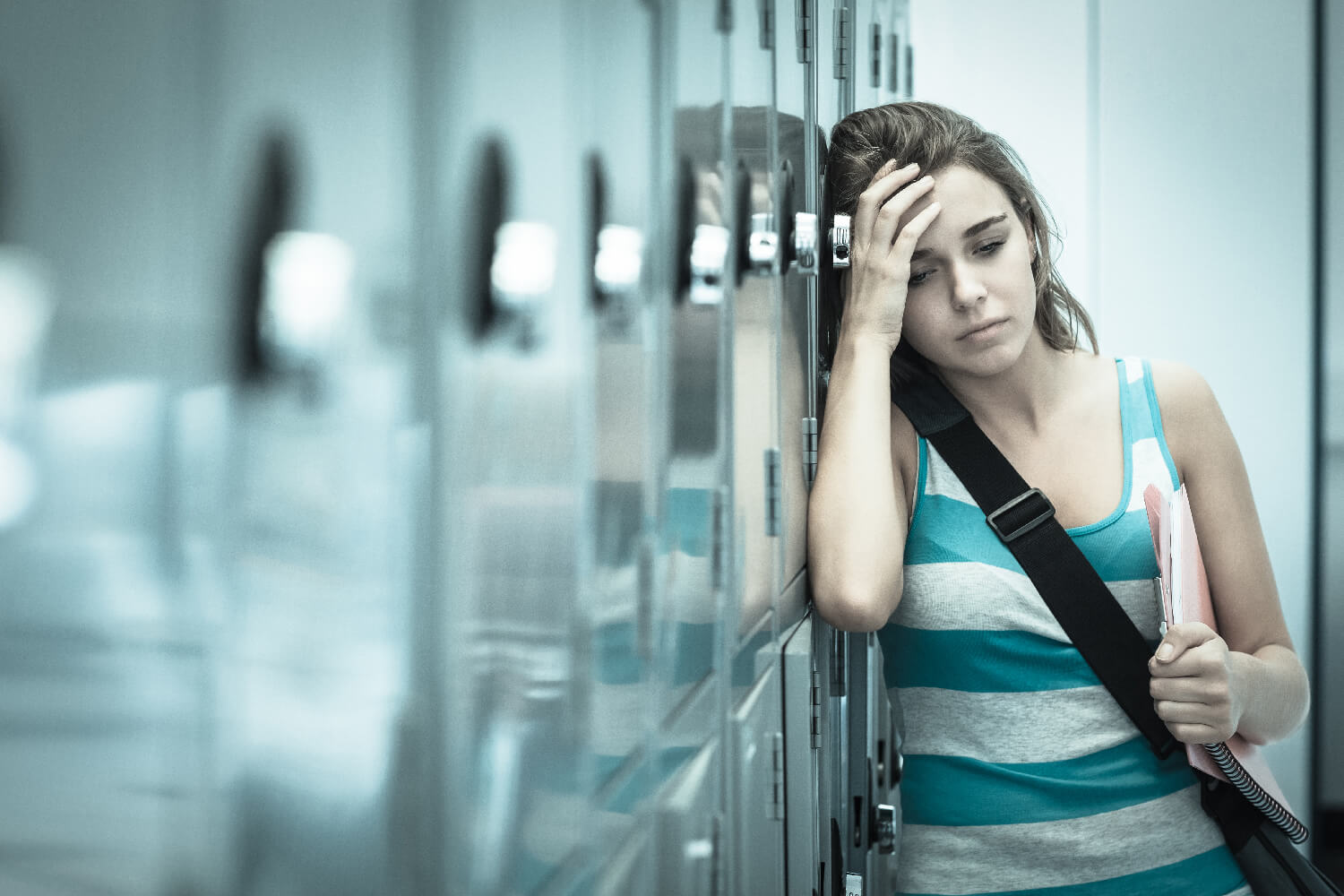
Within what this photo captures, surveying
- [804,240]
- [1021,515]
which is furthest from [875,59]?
[1021,515]

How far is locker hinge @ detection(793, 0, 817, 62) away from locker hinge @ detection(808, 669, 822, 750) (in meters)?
0.70

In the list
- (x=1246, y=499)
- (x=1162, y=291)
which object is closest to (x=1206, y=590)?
(x=1246, y=499)

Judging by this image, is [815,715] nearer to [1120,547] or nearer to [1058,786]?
[1058,786]

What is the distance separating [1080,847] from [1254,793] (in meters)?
0.19

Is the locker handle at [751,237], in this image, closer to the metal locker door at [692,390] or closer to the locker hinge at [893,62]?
the metal locker door at [692,390]

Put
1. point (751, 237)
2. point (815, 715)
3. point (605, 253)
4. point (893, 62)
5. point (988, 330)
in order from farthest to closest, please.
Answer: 1. point (893, 62)
2. point (815, 715)
3. point (988, 330)
4. point (751, 237)
5. point (605, 253)

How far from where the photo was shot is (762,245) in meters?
1.00

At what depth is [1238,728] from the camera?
3.80 ft

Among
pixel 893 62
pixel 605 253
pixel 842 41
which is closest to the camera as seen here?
pixel 605 253

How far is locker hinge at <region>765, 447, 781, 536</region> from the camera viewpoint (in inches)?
41.5

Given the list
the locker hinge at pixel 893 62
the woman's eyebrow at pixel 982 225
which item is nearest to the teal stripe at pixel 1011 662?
the woman's eyebrow at pixel 982 225

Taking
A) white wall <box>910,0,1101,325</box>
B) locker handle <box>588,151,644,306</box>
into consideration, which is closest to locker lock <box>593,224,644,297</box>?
locker handle <box>588,151,644,306</box>

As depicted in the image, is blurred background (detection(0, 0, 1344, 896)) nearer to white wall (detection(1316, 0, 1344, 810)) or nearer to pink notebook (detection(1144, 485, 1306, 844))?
pink notebook (detection(1144, 485, 1306, 844))

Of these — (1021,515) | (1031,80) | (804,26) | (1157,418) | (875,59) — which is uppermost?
(1031,80)
